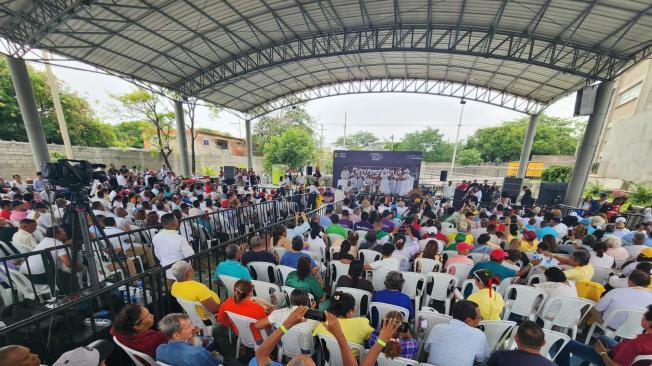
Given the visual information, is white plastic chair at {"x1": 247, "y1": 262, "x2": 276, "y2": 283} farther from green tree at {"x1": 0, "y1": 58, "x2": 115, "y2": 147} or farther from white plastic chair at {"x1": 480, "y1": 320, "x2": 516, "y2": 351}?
green tree at {"x1": 0, "y1": 58, "x2": 115, "y2": 147}

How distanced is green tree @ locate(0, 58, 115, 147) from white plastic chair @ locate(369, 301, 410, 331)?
2377 centimetres

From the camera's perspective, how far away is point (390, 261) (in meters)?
3.64

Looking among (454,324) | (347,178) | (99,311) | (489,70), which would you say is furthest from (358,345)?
(489,70)

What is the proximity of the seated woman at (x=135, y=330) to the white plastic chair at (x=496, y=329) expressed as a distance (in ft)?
9.10

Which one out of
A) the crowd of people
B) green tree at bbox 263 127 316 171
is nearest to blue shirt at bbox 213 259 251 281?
the crowd of people

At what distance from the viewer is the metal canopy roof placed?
828cm

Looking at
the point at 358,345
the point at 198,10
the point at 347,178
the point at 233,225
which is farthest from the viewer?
the point at 347,178

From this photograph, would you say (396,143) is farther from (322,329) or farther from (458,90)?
(322,329)

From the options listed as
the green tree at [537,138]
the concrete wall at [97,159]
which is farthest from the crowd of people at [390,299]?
the green tree at [537,138]

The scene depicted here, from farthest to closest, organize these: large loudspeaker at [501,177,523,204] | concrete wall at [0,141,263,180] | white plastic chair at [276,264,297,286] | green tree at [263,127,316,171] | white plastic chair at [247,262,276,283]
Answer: green tree at [263,127,316,171] → large loudspeaker at [501,177,523,204] → concrete wall at [0,141,263,180] → white plastic chair at [247,262,276,283] → white plastic chair at [276,264,297,286]

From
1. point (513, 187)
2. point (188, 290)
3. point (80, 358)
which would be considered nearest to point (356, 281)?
point (188, 290)

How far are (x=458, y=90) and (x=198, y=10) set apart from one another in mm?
15378

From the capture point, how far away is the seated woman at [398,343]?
5.60 ft

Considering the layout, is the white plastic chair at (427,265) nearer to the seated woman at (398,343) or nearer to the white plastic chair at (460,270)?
the white plastic chair at (460,270)
